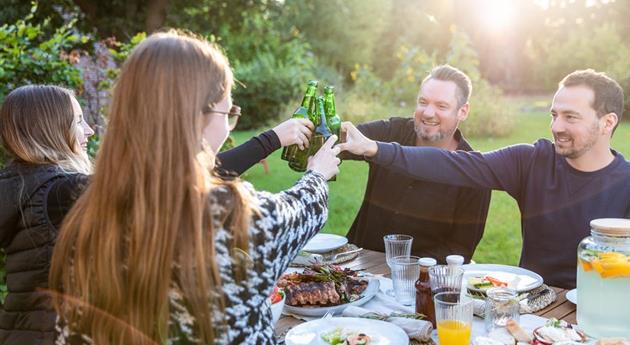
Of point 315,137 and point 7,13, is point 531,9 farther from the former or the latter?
point 315,137

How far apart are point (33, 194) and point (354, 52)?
24610 millimetres

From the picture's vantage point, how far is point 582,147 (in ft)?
9.26

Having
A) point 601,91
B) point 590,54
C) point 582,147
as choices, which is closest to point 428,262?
point 582,147

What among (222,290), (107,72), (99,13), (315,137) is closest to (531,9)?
(99,13)

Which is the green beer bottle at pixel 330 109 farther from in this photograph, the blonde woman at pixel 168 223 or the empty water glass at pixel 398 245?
the blonde woman at pixel 168 223

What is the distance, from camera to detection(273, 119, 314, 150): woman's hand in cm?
261

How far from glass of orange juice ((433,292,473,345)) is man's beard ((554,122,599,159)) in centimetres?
128

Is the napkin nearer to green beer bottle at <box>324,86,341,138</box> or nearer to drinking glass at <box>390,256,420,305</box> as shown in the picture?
drinking glass at <box>390,256,420,305</box>

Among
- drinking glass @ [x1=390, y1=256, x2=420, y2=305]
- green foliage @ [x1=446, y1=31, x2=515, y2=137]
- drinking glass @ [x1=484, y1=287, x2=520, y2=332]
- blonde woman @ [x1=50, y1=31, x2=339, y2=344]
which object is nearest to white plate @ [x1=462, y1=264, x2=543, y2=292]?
drinking glass @ [x1=390, y1=256, x2=420, y2=305]

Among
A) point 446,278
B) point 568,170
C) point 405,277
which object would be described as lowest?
point 405,277

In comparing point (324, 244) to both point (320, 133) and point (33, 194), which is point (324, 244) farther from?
point (33, 194)

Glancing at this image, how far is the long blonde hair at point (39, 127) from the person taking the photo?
2.34m

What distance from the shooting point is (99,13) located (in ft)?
39.1

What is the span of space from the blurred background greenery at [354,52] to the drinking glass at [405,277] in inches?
33.7
